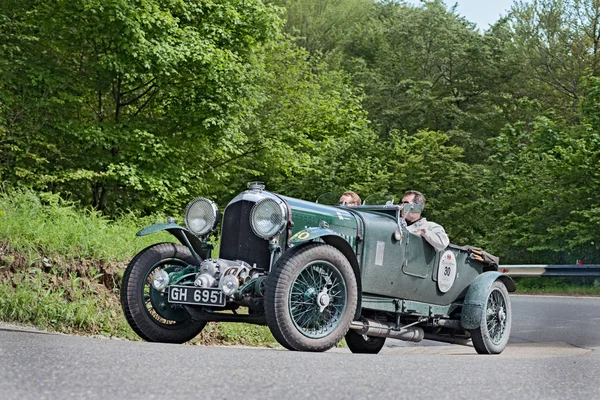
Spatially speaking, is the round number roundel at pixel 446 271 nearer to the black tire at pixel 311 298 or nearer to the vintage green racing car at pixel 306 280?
the vintage green racing car at pixel 306 280

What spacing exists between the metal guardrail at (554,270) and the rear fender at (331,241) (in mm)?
11975

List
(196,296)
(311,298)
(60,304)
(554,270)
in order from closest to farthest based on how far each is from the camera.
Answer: (311,298) < (196,296) < (60,304) < (554,270)

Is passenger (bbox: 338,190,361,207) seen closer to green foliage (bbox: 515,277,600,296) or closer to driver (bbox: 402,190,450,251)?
driver (bbox: 402,190,450,251)

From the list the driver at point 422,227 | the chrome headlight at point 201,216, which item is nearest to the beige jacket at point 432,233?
the driver at point 422,227

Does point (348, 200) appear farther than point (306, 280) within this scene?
Yes

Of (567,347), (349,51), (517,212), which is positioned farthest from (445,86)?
(567,347)

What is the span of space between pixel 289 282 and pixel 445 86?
37.9 meters

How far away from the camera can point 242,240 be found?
7.54 meters

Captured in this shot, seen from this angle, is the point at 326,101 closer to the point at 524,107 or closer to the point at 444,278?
the point at 524,107

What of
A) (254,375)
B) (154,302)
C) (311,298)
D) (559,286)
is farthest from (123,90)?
(254,375)

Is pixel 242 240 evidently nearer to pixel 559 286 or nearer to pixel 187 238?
pixel 187 238

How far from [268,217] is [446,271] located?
2.53 metres

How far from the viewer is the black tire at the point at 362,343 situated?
9.32 metres

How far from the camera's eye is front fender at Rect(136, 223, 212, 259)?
7688 millimetres
